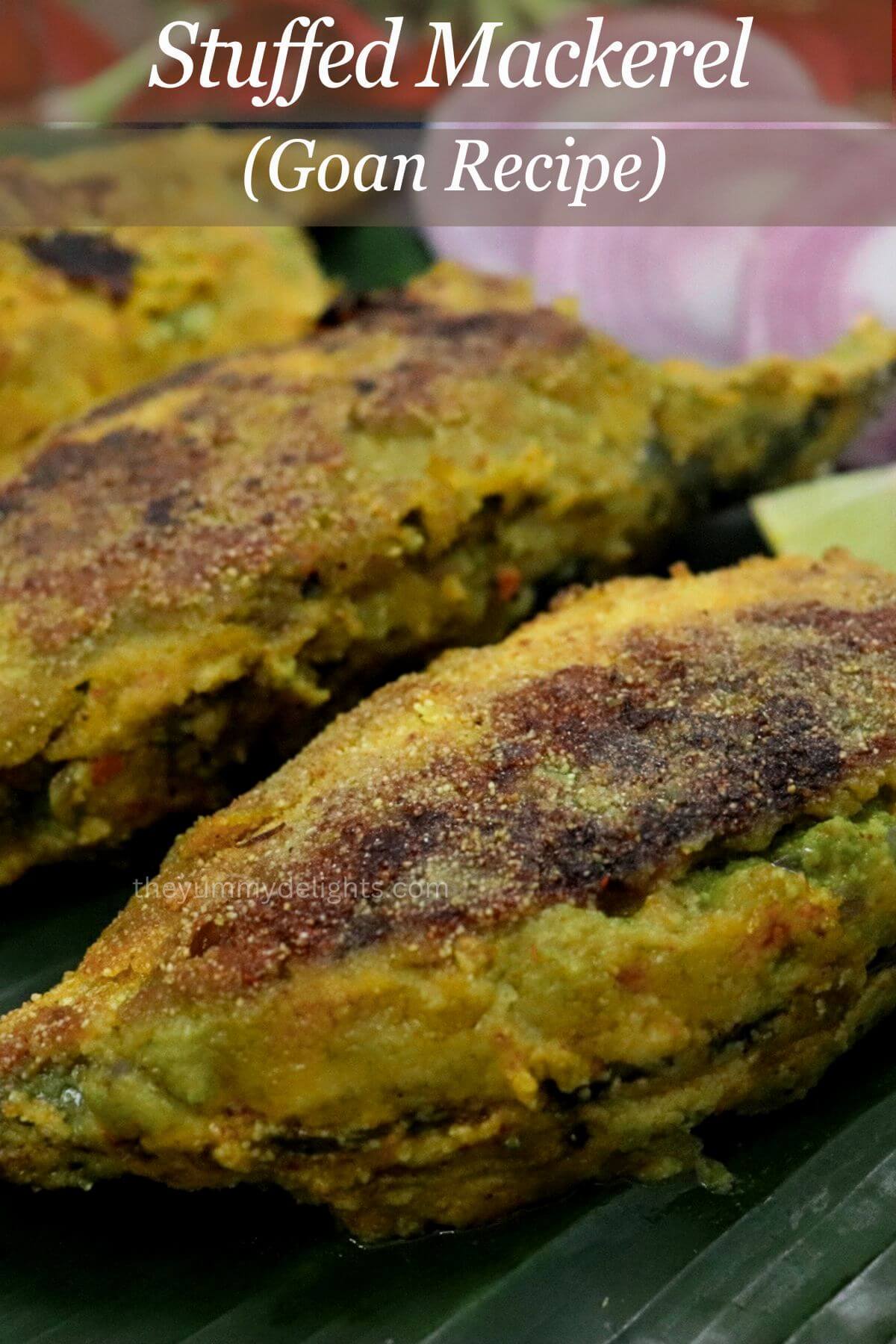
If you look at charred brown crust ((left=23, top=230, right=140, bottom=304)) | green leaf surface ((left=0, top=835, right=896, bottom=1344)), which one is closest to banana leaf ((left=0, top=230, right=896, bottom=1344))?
green leaf surface ((left=0, top=835, right=896, bottom=1344))

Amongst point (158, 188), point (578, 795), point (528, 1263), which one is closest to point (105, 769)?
point (578, 795)

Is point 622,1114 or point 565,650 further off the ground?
point 565,650

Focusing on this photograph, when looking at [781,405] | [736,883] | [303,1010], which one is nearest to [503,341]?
[781,405]

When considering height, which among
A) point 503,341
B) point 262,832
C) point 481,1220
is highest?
point 503,341

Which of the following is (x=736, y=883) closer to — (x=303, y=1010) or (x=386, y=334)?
(x=303, y=1010)

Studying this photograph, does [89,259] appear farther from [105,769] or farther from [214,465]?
[105,769]

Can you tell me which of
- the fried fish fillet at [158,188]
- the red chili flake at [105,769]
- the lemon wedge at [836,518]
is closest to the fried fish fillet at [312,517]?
the red chili flake at [105,769]
